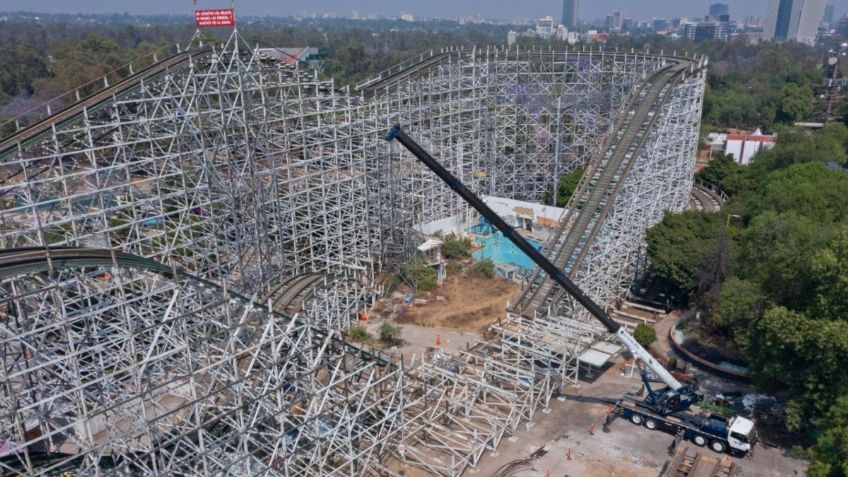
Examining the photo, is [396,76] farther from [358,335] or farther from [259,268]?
[358,335]

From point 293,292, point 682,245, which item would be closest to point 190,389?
point 293,292

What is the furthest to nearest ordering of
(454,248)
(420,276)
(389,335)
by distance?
(454,248), (420,276), (389,335)

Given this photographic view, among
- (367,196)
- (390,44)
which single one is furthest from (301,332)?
(390,44)

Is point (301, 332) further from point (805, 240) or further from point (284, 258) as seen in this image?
point (805, 240)

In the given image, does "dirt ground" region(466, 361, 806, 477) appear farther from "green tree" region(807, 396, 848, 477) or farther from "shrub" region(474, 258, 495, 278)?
"shrub" region(474, 258, 495, 278)

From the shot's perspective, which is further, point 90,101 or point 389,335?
point 389,335

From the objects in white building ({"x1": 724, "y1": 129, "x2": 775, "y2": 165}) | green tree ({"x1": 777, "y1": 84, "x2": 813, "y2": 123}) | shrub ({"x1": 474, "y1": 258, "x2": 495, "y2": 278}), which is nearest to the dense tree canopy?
shrub ({"x1": 474, "y1": 258, "x2": 495, "y2": 278})
